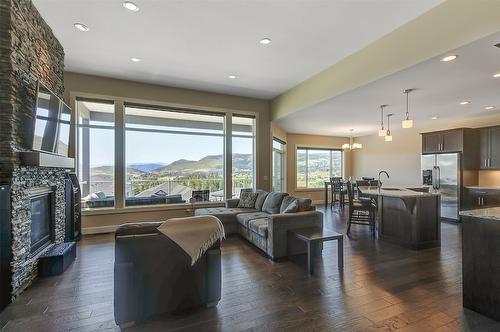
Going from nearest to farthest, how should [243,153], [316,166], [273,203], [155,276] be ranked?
[155,276] → [273,203] → [243,153] → [316,166]

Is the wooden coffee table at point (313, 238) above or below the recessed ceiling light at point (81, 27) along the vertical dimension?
below

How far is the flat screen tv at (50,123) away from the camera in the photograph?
3.02 metres

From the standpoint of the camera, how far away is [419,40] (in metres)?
3.13

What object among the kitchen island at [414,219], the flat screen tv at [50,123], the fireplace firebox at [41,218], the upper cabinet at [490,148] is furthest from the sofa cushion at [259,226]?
the upper cabinet at [490,148]

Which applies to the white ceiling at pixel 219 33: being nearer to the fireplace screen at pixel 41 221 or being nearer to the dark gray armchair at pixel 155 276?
the fireplace screen at pixel 41 221

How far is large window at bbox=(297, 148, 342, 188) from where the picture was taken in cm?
955

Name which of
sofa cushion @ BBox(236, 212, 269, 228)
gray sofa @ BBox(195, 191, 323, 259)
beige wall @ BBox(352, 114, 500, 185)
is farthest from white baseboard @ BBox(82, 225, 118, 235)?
beige wall @ BBox(352, 114, 500, 185)

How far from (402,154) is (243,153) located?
5.57 metres

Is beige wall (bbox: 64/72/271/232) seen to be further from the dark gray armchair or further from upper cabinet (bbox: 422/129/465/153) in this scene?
upper cabinet (bbox: 422/129/465/153)

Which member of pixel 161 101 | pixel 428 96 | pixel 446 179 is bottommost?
pixel 446 179

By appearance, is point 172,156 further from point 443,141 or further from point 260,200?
point 443,141

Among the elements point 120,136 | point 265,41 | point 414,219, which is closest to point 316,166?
point 414,219

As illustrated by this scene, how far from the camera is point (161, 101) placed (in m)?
5.78

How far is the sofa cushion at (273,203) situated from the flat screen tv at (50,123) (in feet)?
11.9
